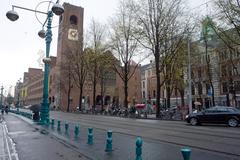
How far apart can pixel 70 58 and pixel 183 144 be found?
144 ft

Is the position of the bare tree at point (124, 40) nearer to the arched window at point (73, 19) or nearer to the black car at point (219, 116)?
the black car at point (219, 116)

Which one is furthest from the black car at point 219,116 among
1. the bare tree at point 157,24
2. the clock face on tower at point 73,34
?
the clock face on tower at point 73,34

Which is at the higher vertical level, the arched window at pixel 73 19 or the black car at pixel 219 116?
the arched window at pixel 73 19

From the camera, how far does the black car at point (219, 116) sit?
68.3 ft

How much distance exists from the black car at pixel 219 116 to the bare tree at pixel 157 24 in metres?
9.72

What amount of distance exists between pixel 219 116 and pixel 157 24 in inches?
578

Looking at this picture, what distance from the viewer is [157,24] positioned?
1256 inches

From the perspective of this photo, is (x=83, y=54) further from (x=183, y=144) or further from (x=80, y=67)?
(x=183, y=144)

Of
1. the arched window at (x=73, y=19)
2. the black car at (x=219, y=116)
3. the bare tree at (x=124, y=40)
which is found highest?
the arched window at (x=73, y=19)

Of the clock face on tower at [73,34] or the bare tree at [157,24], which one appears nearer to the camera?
the bare tree at [157,24]

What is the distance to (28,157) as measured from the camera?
8367 mm

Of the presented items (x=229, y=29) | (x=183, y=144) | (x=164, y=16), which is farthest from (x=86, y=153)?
(x=164, y=16)

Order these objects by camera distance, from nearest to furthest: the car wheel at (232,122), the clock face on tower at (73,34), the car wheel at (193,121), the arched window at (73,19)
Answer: the car wheel at (232,122)
the car wheel at (193,121)
the clock face on tower at (73,34)
the arched window at (73,19)

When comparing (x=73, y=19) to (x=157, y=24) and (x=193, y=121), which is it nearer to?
(x=157, y=24)
